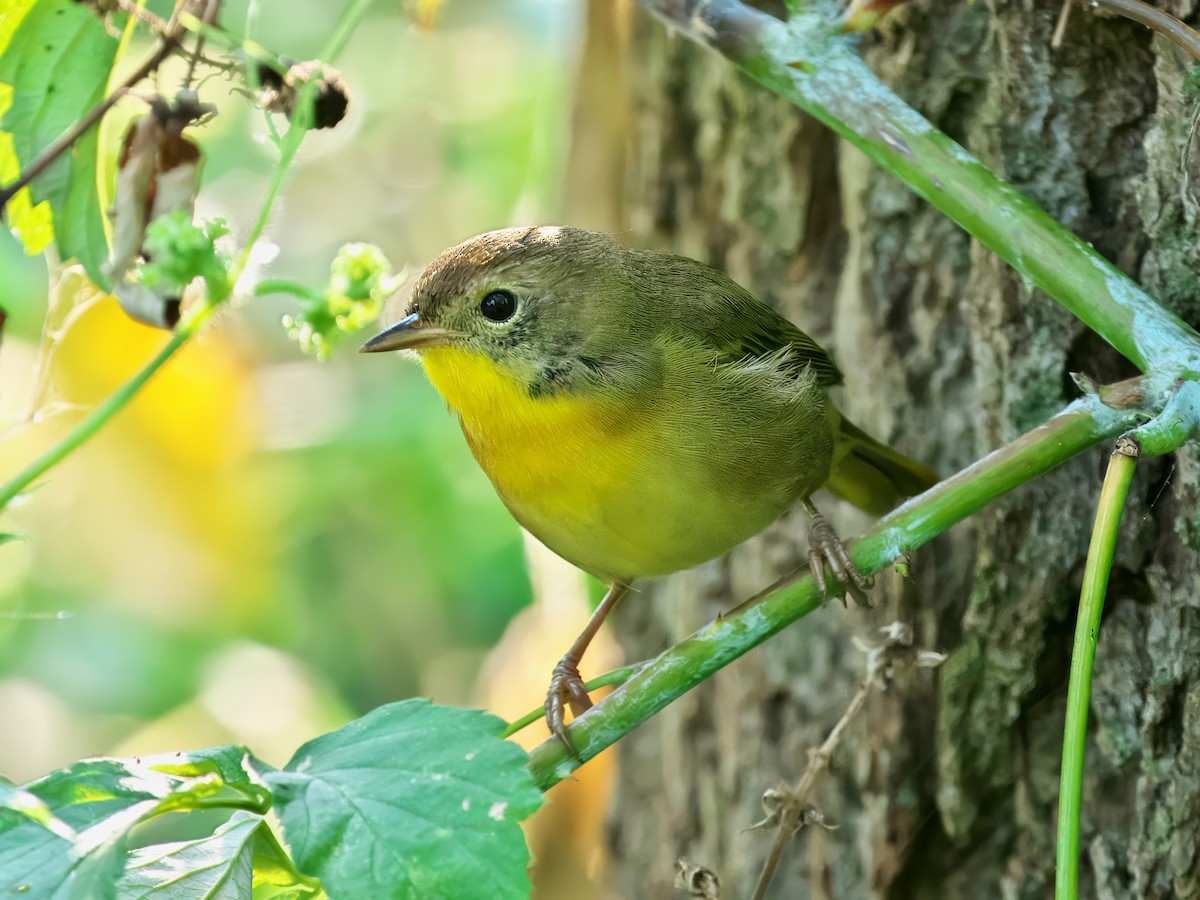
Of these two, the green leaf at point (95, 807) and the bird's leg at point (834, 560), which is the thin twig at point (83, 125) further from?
the bird's leg at point (834, 560)

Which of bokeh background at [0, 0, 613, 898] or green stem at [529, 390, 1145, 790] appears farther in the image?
bokeh background at [0, 0, 613, 898]

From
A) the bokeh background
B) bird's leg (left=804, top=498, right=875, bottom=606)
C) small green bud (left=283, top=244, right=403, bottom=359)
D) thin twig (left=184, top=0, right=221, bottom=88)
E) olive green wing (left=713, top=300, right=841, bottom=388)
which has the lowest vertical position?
the bokeh background

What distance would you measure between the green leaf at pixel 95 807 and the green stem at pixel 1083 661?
39.9 inches

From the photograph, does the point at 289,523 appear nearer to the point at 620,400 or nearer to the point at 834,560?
the point at 620,400

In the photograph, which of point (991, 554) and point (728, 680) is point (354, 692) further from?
point (991, 554)

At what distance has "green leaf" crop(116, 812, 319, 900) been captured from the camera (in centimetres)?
157

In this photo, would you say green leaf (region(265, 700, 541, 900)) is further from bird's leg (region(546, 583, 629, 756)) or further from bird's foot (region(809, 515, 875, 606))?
bird's leg (region(546, 583, 629, 756))

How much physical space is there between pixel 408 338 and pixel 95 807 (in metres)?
1.28

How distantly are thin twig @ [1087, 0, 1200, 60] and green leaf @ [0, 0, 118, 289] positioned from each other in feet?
5.43

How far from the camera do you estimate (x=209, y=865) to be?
160 centimetres

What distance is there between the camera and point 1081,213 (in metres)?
2.30

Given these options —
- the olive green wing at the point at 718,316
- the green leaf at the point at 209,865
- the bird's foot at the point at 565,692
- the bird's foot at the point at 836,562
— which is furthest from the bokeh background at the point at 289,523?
the green leaf at the point at 209,865

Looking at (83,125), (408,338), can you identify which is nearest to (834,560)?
(408,338)

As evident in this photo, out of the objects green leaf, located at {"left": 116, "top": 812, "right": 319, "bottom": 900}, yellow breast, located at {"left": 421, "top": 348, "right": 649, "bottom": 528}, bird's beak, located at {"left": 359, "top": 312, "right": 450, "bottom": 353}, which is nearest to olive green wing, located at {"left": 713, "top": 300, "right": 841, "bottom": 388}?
yellow breast, located at {"left": 421, "top": 348, "right": 649, "bottom": 528}
